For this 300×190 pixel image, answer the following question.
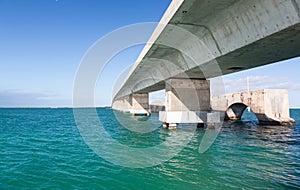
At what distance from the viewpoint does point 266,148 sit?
14.5 m

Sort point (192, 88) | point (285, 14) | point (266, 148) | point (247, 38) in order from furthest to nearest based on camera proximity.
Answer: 1. point (192, 88)
2. point (266, 148)
3. point (247, 38)
4. point (285, 14)

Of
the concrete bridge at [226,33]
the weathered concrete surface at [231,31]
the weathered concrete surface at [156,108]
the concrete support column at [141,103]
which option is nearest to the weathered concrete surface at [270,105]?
the concrete bridge at [226,33]

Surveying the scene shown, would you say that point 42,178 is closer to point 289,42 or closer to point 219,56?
point 219,56

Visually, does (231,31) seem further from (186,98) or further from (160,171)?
(186,98)

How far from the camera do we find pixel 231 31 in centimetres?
1081

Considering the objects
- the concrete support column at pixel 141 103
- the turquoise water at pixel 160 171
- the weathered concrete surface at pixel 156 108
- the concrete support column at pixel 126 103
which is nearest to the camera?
the turquoise water at pixel 160 171

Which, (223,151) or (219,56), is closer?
(219,56)

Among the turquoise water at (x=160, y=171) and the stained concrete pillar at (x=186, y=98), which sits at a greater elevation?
the stained concrete pillar at (x=186, y=98)

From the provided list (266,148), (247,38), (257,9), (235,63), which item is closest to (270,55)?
(235,63)

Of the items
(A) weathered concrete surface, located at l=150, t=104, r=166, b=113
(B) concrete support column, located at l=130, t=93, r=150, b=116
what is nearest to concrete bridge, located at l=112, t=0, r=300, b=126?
(B) concrete support column, located at l=130, t=93, r=150, b=116

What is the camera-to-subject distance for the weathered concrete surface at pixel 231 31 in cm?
827

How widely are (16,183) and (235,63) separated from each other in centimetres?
1281

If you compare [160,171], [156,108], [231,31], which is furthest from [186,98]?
[156,108]

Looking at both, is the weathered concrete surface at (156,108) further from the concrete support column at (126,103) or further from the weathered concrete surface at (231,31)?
the weathered concrete surface at (231,31)
